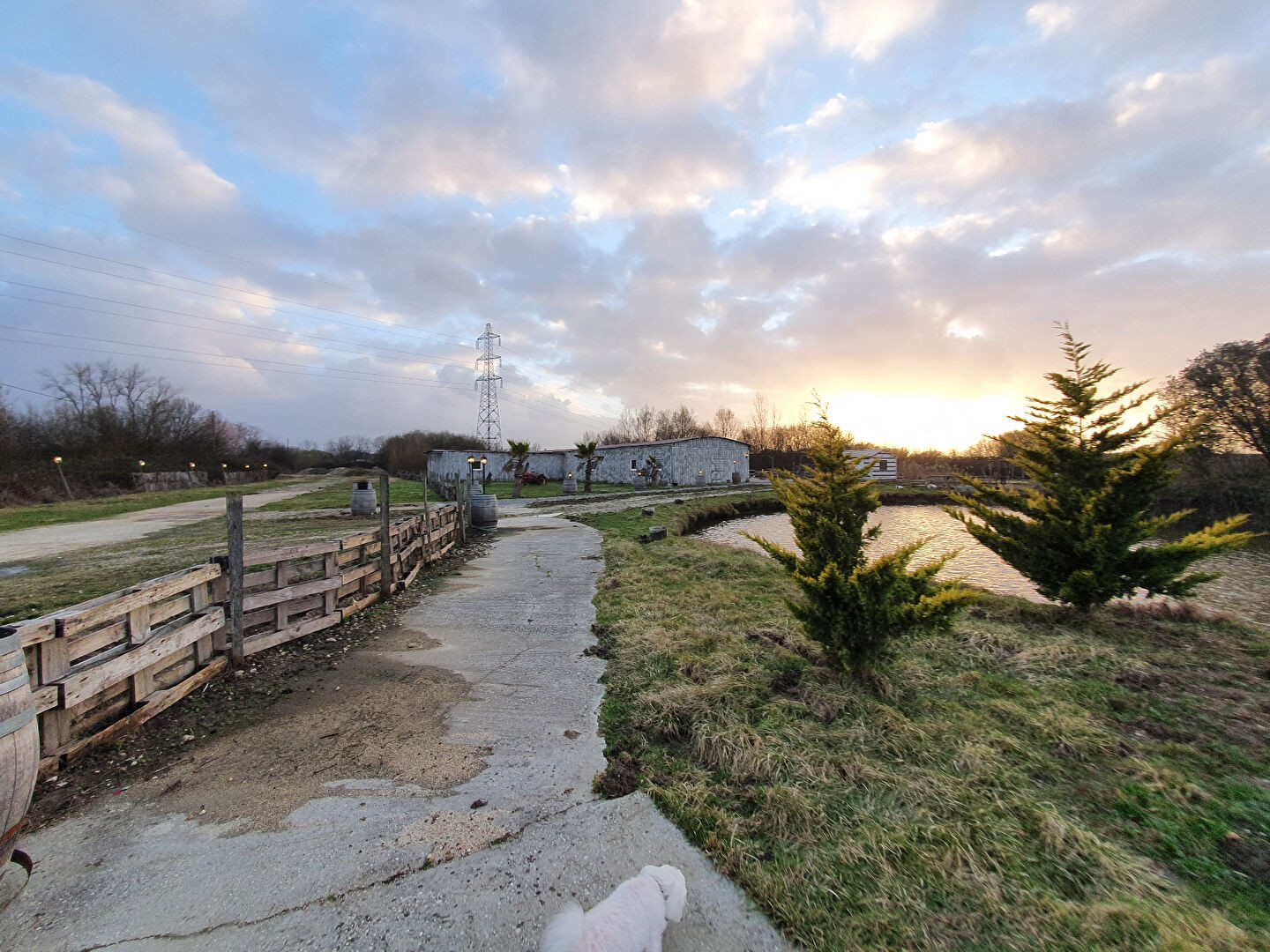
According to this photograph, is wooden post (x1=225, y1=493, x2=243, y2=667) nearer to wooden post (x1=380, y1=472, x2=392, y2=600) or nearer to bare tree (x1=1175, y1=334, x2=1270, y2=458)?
wooden post (x1=380, y1=472, x2=392, y2=600)

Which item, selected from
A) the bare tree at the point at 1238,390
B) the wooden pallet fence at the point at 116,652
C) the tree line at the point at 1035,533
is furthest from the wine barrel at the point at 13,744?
the bare tree at the point at 1238,390

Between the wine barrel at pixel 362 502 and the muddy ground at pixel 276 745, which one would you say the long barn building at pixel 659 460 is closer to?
the wine barrel at pixel 362 502

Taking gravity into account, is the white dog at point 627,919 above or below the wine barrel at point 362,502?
below

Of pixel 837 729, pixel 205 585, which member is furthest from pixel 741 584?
pixel 205 585

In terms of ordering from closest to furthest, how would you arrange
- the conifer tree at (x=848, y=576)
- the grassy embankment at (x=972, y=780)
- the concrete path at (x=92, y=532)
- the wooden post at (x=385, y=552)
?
the grassy embankment at (x=972, y=780) < the conifer tree at (x=848, y=576) < the wooden post at (x=385, y=552) < the concrete path at (x=92, y=532)

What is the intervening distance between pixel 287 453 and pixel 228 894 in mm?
83637

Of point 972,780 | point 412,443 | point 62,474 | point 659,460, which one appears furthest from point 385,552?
point 412,443

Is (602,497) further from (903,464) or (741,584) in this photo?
(903,464)

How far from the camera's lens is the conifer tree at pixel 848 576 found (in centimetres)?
380

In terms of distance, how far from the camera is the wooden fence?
Result: 9.36 feet

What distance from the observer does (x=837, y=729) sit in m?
3.32

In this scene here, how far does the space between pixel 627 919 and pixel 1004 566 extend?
12906 millimetres

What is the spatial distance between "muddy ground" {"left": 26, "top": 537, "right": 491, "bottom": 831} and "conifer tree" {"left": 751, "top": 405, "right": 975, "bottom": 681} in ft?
9.39

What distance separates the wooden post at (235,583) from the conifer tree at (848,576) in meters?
4.84
